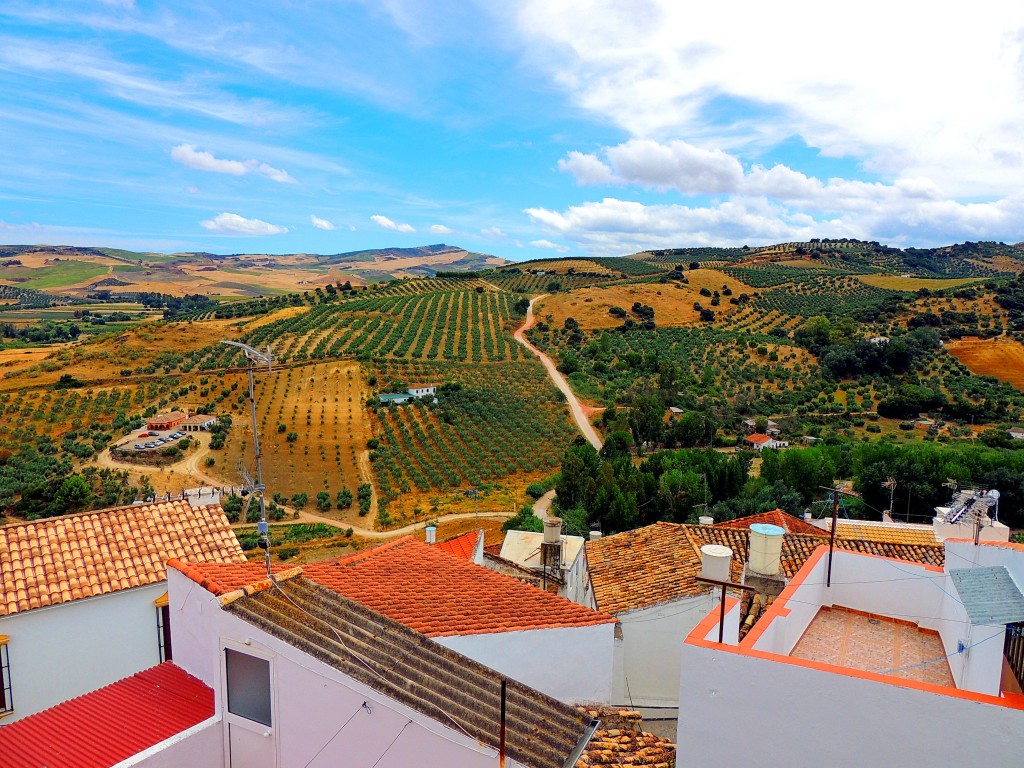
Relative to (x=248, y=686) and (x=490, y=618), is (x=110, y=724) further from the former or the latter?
(x=490, y=618)

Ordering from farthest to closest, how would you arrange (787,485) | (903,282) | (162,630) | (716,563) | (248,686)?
(903,282)
(787,485)
(716,563)
(162,630)
(248,686)

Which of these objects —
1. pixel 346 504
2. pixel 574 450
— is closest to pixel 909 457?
pixel 574 450

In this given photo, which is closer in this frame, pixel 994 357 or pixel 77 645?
pixel 77 645

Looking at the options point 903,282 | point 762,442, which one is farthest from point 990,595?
point 903,282

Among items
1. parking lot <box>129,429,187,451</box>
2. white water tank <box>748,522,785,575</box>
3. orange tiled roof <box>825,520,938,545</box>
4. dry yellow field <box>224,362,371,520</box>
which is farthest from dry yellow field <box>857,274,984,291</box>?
white water tank <box>748,522,785,575</box>

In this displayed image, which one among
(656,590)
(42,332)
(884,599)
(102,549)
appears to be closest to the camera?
(884,599)

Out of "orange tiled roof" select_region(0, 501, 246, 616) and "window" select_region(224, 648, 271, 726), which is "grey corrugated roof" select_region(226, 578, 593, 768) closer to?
"window" select_region(224, 648, 271, 726)

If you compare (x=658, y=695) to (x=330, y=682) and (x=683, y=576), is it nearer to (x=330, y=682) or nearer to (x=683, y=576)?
(x=683, y=576)
